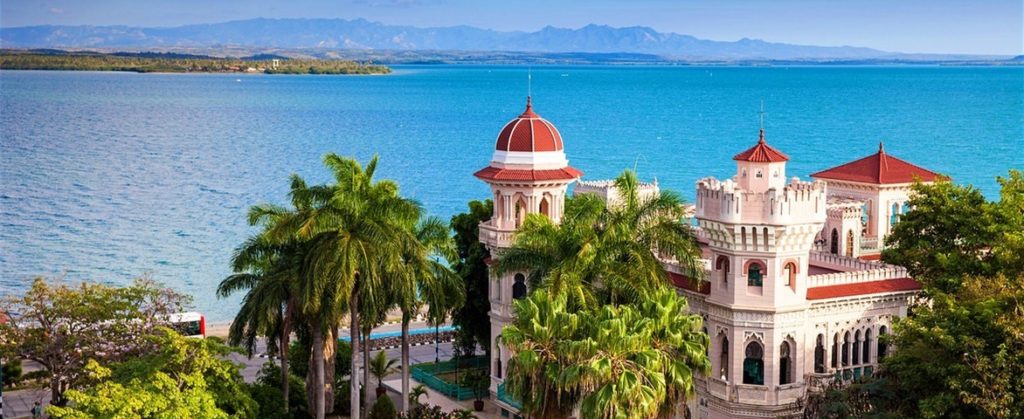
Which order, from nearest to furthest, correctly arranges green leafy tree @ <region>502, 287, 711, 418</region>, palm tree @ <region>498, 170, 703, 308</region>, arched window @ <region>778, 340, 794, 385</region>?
1. green leafy tree @ <region>502, 287, 711, 418</region>
2. palm tree @ <region>498, 170, 703, 308</region>
3. arched window @ <region>778, 340, 794, 385</region>

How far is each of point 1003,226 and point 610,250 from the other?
1052cm

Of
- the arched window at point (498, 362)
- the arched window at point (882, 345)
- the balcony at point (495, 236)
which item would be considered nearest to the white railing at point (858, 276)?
the arched window at point (882, 345)

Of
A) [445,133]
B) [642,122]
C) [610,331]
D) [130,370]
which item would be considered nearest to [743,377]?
[610,331]

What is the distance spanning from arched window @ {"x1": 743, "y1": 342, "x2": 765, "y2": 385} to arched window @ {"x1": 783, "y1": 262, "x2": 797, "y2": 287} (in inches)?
69.0

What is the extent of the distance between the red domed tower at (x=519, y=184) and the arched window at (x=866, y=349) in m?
9.56

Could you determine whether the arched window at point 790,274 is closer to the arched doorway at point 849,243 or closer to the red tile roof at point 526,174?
the red tile roof at point 526,174

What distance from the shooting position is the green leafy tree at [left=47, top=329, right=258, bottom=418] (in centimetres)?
2977

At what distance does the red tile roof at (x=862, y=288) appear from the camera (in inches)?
1326

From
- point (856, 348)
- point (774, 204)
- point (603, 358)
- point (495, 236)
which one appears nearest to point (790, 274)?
point (774, 204)

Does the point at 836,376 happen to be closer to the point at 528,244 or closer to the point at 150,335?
the point at 528,244

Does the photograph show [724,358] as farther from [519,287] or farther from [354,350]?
[354,350]

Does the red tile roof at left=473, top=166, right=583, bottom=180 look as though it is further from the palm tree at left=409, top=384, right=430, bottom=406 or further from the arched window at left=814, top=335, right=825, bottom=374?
the arched window at left=814, top=335, right=825, bottom=374

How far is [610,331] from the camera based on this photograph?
1075 inches

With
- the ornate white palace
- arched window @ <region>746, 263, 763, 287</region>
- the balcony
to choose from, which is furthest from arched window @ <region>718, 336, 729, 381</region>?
the balcony
